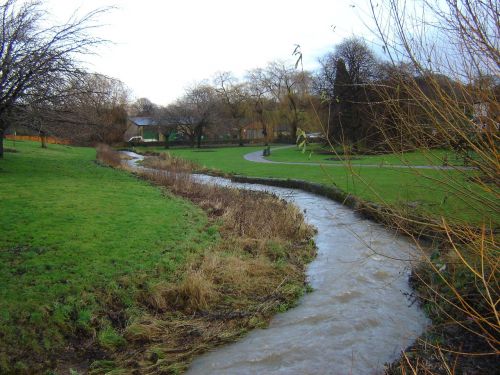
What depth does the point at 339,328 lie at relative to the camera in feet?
20.3

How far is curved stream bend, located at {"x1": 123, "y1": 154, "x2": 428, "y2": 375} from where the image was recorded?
210 inches

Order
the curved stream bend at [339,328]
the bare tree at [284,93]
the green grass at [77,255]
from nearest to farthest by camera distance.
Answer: the curved stream bend at [339,328] → the green grass at [77,255] → the bare tree at [284,93]

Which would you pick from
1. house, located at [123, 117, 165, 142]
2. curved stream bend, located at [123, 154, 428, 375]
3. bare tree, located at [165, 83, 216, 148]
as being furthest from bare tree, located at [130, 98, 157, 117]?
curved stream bend, located at [123, 154, 428, 375]

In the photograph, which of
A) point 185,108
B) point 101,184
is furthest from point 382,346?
point 185,108

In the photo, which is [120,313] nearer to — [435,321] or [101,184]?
[435,321]

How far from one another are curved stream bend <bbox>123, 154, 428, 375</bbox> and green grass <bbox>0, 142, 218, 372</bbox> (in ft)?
6.12

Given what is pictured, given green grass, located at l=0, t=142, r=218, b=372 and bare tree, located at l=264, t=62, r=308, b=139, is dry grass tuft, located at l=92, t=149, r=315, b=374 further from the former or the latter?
bare tree, located at l=264, t=62, r=308, b=139

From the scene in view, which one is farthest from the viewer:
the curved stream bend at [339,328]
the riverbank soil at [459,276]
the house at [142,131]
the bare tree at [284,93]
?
the house at [142,131]

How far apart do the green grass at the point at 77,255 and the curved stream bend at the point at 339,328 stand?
187 centimetres

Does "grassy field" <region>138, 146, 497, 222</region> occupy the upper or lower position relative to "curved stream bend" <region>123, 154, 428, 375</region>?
upper

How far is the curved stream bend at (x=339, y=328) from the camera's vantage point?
533 cm

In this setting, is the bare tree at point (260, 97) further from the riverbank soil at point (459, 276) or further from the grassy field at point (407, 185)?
the riverbank soil at point (459, 276)

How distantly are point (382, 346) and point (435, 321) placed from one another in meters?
0.96

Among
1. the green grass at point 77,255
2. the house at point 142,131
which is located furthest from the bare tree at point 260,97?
the green grass at point 77,255
